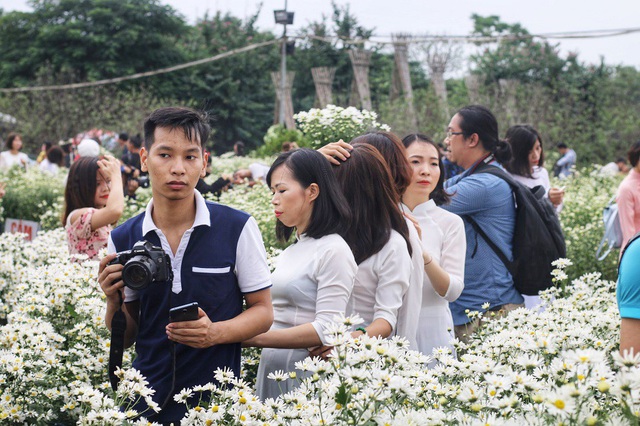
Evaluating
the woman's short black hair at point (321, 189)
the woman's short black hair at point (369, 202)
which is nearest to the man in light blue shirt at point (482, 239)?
the woman's short black hair at point (369, 202)

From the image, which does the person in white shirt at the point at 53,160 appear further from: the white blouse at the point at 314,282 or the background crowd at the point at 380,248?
the white blouse at the point at 314,282

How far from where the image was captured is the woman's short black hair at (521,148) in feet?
19.7

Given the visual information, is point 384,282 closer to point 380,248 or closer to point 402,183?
point 380,248

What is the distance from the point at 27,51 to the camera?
139ft

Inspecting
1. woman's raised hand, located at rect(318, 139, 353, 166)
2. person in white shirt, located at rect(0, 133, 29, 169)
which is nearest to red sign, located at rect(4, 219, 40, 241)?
person in white shirt, located at rect(0, 133, 29, 169)

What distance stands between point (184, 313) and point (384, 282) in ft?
3.46

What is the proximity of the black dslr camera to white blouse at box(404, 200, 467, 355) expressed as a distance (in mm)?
1568

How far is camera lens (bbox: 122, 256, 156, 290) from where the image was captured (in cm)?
254

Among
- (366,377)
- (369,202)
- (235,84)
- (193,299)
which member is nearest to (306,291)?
(369,202)

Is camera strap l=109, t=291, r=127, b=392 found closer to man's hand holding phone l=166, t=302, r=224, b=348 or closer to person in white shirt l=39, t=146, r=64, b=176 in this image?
man's hand holding phone l=166, t=302, r=224, b=348

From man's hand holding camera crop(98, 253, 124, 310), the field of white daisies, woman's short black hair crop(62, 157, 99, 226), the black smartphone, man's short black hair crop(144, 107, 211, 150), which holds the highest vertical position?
man's short black hair crop(144, 107, 211, 150)

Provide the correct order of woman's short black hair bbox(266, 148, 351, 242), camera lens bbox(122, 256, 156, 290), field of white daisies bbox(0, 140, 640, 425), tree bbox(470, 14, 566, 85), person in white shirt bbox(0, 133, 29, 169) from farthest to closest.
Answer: tree bbox(470, 14, 566, 85)
person in white shirt bbox(0, 133, 29, 169)
woman's short black hair bbox(266, 148, 351, 242)
camera lens bbox(122, 256, 156, 290)
field of white daisies bbox(0, 140, 640, 425)

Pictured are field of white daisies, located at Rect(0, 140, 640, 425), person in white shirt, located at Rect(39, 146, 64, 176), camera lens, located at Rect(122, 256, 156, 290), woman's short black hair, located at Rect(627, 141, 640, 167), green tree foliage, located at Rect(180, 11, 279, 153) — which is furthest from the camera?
green tree foliage, located at Rect(180, 11, 279, 153)

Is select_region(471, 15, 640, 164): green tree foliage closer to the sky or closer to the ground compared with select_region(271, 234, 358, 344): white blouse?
closer to the sky
